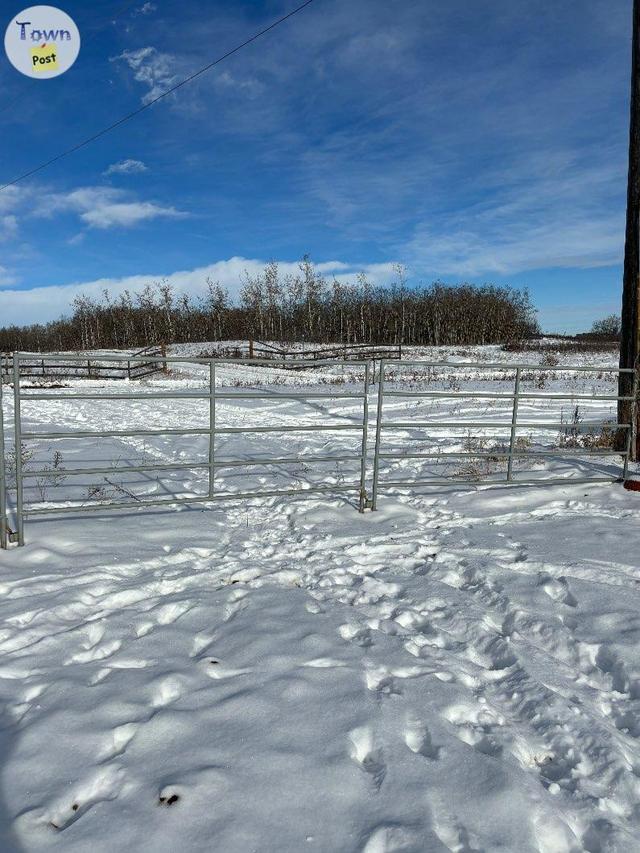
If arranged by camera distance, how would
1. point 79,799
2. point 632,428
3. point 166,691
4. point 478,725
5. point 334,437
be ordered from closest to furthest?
point 79,799, point 478,725, point 166,691, point 632,428, point 334,437

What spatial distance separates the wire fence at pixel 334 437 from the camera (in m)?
5.04

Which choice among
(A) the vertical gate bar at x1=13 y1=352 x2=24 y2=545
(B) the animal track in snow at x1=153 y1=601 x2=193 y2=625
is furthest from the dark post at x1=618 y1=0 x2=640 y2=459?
(A) the vertical gate bar at x1=13 y1=352 x2=24 y2=545

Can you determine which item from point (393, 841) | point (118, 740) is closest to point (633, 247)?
point (393, 841)

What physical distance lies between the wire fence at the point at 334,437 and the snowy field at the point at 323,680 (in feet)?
2.04

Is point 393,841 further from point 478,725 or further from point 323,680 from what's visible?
point 323,680

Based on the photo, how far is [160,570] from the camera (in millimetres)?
4223

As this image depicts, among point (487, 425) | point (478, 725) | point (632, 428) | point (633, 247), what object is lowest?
point (478, 725)

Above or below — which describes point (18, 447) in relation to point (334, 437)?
above

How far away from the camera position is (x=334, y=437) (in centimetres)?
1121

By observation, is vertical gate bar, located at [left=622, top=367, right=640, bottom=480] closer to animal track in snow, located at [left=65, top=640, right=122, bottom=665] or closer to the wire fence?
the wire fence

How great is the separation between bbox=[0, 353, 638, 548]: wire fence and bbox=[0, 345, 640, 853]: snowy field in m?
0.62

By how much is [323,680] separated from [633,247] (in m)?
7.43

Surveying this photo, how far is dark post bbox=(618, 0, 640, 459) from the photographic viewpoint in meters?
7.19

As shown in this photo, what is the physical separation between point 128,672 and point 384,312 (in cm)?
7002
